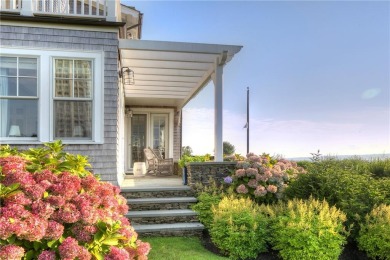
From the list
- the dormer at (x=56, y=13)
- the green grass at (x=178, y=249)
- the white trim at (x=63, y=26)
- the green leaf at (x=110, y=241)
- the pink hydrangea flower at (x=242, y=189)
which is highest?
the dormer at (x=56, y=13)

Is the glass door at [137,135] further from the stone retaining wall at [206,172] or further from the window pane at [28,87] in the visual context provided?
the window pane at [28,87]

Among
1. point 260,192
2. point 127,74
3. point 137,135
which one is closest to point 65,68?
point 127,74

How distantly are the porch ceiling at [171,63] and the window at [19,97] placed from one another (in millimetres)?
1822

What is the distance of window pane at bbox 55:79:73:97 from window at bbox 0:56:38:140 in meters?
0.40

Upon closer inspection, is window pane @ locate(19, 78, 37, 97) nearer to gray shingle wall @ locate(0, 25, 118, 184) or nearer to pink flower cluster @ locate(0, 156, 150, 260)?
gray shingle wall @ locate(0, 25, 118, 184)

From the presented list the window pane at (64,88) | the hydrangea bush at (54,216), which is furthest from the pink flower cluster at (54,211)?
the window pane at (64,88)

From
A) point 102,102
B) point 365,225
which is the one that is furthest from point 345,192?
point 102,102

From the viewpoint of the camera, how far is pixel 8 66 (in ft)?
19.1

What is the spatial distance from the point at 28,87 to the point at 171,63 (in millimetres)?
3016

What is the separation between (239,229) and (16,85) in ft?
15.9

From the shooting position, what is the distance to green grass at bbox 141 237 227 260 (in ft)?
14.0

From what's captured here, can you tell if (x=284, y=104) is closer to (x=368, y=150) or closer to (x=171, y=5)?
(x=368, y=150)

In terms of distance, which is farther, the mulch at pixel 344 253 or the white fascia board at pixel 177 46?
the white fascia board at pixel 177 46

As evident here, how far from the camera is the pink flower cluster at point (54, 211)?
2.35 metres
